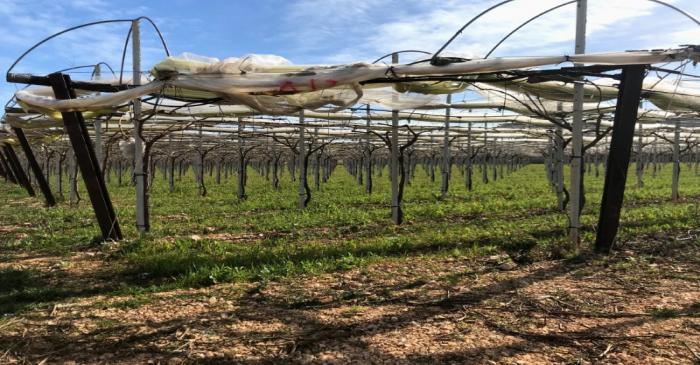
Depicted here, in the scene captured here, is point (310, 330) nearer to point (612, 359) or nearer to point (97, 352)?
point (97, 352)

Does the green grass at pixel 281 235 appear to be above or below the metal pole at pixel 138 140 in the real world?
below

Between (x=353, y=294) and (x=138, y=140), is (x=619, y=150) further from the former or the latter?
(x=138, y=140)

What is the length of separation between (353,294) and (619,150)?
174 inches

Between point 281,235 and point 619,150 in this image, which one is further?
point 281,235

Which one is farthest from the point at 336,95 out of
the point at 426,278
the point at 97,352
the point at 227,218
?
the point at 227,218

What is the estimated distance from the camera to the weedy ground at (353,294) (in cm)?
408

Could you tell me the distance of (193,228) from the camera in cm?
1053

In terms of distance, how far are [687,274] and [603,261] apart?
0.98 m

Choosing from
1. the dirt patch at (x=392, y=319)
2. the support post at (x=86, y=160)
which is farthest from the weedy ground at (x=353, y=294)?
the support post at (x=86, y=160)

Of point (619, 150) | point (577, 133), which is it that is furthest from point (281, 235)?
point (619, 150)

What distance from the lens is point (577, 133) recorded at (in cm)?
776

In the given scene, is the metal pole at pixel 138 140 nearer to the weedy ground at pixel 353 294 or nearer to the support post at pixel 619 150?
the weedy ground at pixel 353 294

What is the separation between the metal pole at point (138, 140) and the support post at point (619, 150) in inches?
276

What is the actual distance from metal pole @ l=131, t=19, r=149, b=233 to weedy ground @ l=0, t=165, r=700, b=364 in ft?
1.51
